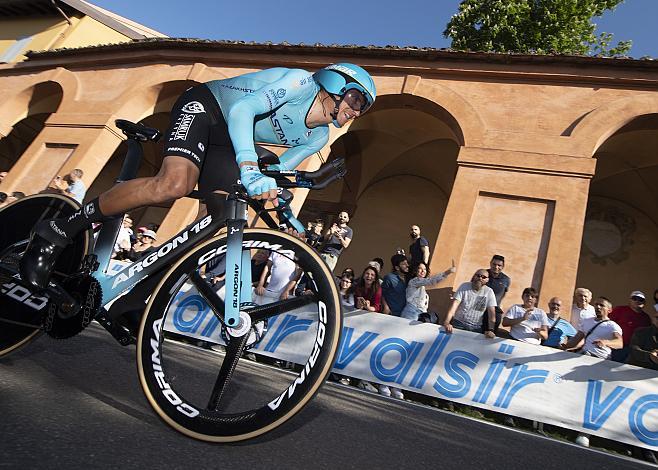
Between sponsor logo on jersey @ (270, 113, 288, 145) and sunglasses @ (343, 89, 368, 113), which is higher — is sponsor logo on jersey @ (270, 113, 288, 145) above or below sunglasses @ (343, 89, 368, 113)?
below

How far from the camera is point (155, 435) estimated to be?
1.68 m

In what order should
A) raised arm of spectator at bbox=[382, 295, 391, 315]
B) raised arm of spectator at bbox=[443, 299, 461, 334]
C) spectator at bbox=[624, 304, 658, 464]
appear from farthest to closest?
raised arm of spectator at bbox=[382, 295, 391, 315] < raised arm of spectator at bbox=[443, 299, 461, 334] < spectator at bbox=[624, 304, 658, 464]

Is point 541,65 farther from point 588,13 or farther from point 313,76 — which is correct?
point 588,13

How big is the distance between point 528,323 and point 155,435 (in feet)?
19.5

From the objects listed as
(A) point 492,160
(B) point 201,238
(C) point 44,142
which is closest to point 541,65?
(A) point 492,160

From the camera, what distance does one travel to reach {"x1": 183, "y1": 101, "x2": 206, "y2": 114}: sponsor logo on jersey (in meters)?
2.20

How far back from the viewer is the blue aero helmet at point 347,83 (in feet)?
7.17

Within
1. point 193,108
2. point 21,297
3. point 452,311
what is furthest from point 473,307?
point 21,297

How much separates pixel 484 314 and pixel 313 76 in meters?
4.99

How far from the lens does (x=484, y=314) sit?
6277 mm

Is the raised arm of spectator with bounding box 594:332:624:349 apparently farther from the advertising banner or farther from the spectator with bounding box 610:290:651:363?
the spectator with bounding box 610:290:651:363

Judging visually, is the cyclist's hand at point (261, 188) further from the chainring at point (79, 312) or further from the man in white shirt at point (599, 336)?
the man in white shirt at point (599, 336)

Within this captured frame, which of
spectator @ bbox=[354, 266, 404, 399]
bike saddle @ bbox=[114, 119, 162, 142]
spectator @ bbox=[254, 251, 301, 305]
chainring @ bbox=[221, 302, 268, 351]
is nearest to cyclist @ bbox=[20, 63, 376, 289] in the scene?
bike saddle @ bbox=[114, 119, 162, 142]

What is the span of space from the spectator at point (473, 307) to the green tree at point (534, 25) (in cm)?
1735
